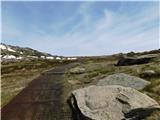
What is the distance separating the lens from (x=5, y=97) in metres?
26.0

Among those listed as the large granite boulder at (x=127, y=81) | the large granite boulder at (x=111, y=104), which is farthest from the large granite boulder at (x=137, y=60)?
the large granite boulder at (x=111, y=104)

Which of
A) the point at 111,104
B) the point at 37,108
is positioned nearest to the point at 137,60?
the point at 37,108

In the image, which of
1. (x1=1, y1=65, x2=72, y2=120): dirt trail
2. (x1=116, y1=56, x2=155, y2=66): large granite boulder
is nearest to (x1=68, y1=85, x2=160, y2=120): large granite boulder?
(x1=1, y1=65, x2=72, y2=120): dirt trail

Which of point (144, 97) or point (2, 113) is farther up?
point (144, 97)

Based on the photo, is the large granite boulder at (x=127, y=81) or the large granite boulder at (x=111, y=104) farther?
the large granite boulder at (x=127, y=81)

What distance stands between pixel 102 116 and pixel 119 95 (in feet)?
7.74

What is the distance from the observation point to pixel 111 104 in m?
15.5

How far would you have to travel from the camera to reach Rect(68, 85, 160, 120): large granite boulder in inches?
575

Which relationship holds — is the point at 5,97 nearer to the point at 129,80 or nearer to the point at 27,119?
the point at 27,119

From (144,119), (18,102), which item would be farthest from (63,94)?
(144,119)

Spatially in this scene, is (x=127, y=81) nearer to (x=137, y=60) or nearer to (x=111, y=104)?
(x=111, y=104)

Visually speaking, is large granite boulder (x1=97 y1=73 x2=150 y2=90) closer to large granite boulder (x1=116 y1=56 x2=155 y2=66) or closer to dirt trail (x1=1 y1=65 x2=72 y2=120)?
dirt trail (x1=1 y1=65 x2=72 y2=120)

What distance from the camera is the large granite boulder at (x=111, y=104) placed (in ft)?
47.9

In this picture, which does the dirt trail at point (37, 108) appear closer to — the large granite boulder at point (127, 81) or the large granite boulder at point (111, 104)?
the large granite boulder at point (111, 104)
